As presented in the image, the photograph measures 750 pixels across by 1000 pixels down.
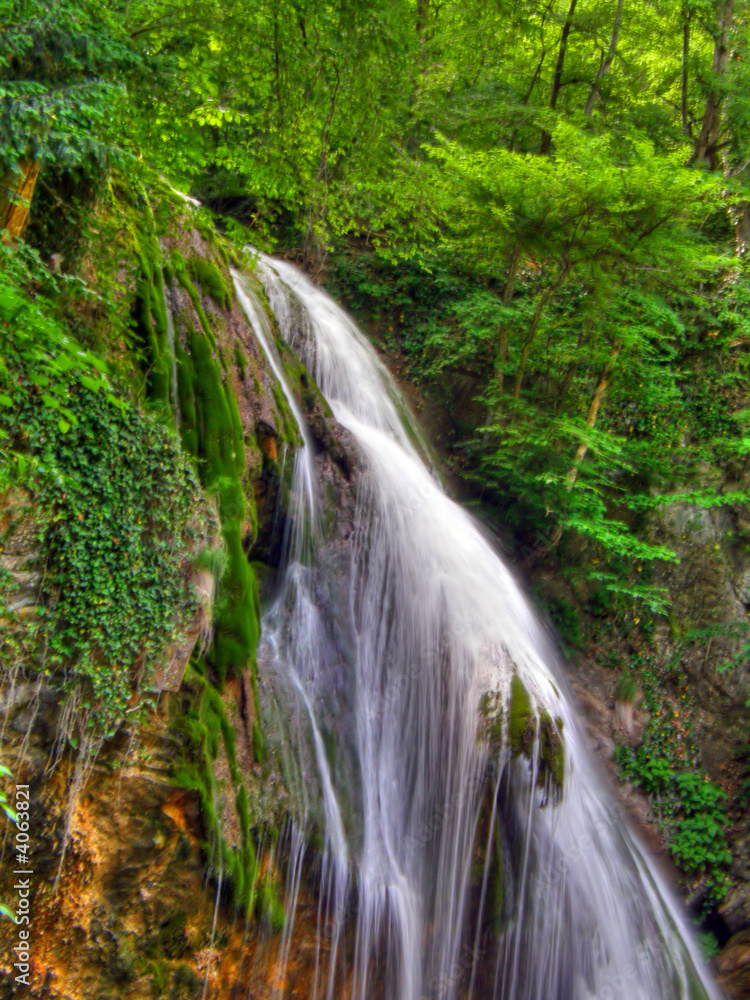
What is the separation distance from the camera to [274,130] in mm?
5312

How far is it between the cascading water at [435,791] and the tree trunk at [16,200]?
3.31 m

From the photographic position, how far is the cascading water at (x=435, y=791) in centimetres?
515

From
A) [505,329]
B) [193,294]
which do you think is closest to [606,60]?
[505,329]

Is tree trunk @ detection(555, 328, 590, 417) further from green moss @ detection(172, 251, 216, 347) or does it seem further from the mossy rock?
green moss @ detection(172, 251, 216, 347)

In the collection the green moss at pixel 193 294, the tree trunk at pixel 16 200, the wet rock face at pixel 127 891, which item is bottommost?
the wet rock face at pixel 127 891

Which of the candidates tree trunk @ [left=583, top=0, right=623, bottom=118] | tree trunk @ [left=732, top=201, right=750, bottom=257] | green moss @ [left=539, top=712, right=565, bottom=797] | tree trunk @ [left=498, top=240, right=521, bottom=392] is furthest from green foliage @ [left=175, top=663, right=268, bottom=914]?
tree trunk @ [left=583, top=0, right=623, bottom=118]

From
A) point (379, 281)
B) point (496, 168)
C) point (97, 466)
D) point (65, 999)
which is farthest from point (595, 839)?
point (379, 281)

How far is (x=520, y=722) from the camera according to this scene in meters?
5.72

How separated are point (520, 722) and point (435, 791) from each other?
3.24 feet

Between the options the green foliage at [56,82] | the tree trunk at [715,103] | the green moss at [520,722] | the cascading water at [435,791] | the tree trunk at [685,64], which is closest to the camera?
the green foliage at [56,82]

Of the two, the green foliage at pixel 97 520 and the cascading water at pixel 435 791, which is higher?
the green foliage at pixel 97 520

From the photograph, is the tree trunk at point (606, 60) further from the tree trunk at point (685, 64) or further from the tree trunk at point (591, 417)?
the tree trunk at point (591, 417)

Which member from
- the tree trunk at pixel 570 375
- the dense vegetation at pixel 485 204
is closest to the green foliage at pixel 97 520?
the dense vegetation at pixel 485 204

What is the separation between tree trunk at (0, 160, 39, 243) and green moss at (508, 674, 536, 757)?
514 centimetres
